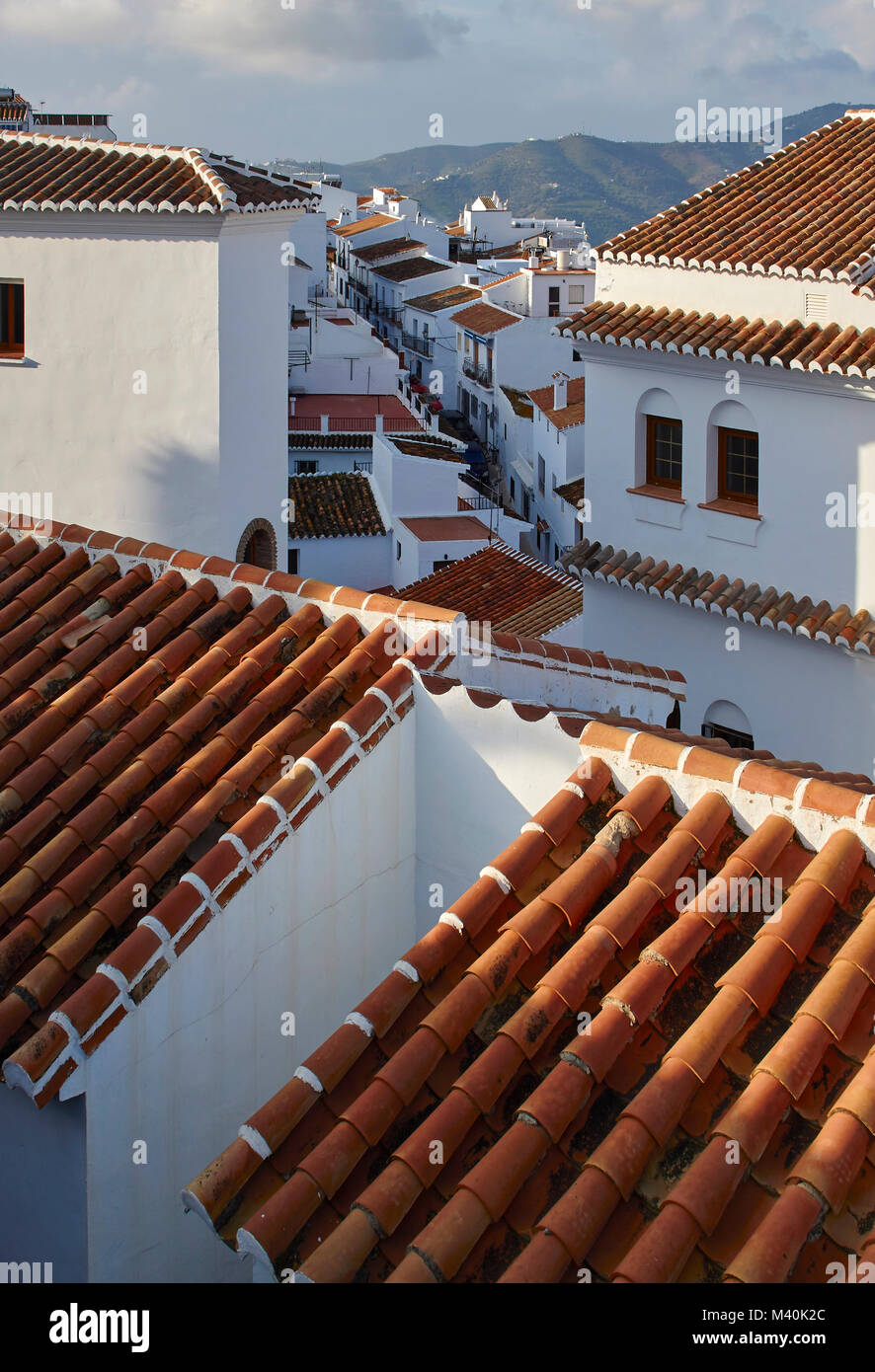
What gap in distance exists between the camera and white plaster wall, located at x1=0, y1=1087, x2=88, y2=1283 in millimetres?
5484

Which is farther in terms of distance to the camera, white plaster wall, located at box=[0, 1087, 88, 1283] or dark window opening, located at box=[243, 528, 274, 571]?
dark window opening, located at box=[243, 528, 274, 571]

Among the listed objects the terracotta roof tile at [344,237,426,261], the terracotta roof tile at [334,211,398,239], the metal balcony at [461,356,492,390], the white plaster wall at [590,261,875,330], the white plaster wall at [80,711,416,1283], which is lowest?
the white plaster wall at [80,711,416,1283]

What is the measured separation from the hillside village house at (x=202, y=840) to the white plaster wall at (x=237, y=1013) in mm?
12

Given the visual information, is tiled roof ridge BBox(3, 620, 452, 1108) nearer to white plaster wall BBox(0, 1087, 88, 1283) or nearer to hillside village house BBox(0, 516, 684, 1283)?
hillside village house BBox(0, 516, 684, 1283)

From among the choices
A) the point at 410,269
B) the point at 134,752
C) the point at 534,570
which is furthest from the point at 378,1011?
the point at 410,269

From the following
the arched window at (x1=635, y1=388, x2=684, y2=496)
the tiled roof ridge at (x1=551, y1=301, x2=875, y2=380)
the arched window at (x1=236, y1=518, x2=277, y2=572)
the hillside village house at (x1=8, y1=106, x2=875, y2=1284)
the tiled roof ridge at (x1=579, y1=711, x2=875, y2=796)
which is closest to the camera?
the hillside village house at (x1=8, y1=106, x2=875, y2=1284)

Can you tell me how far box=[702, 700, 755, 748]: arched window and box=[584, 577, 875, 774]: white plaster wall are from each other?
0.28 ft

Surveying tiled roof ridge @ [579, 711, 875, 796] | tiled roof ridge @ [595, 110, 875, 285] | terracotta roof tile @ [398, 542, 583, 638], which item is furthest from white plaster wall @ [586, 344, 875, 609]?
tiled roof ridge @ [579, 711, 875, 796]

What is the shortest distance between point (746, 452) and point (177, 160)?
7198mm

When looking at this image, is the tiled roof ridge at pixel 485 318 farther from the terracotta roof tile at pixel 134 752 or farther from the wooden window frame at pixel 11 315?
the terracotta roof tile at pixel 134 752

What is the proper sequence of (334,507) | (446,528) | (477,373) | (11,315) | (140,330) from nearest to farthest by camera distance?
(140,330), (11,315), (446,528), (334,507), (477,373)

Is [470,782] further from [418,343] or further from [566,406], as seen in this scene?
[418,343]

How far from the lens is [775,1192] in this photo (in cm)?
Answer: 436

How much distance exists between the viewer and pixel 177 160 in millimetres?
16516
